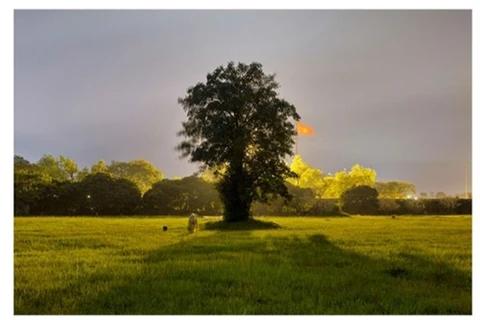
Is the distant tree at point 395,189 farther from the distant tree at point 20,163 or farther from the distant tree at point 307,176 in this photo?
the distant tree at point 20,163

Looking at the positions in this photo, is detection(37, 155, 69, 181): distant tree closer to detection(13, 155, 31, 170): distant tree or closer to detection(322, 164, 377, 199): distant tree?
detection(13, 155, 31, 170): distant tree

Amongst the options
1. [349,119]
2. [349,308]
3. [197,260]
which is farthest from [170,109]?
[349,308]

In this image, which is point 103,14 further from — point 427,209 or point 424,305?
point 427,209

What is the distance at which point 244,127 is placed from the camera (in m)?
25.8

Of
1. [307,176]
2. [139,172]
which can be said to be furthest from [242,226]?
[307,176]

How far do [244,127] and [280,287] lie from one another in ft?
59.1

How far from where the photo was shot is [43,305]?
719cm

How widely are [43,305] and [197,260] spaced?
4.60 metres

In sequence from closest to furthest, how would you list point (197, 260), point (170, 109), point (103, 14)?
point (197, 260) → point (103, 14) → point (170, 109)

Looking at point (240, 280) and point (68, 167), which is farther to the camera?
point (68, 167)

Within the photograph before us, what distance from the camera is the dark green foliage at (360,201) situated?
49.4 m
